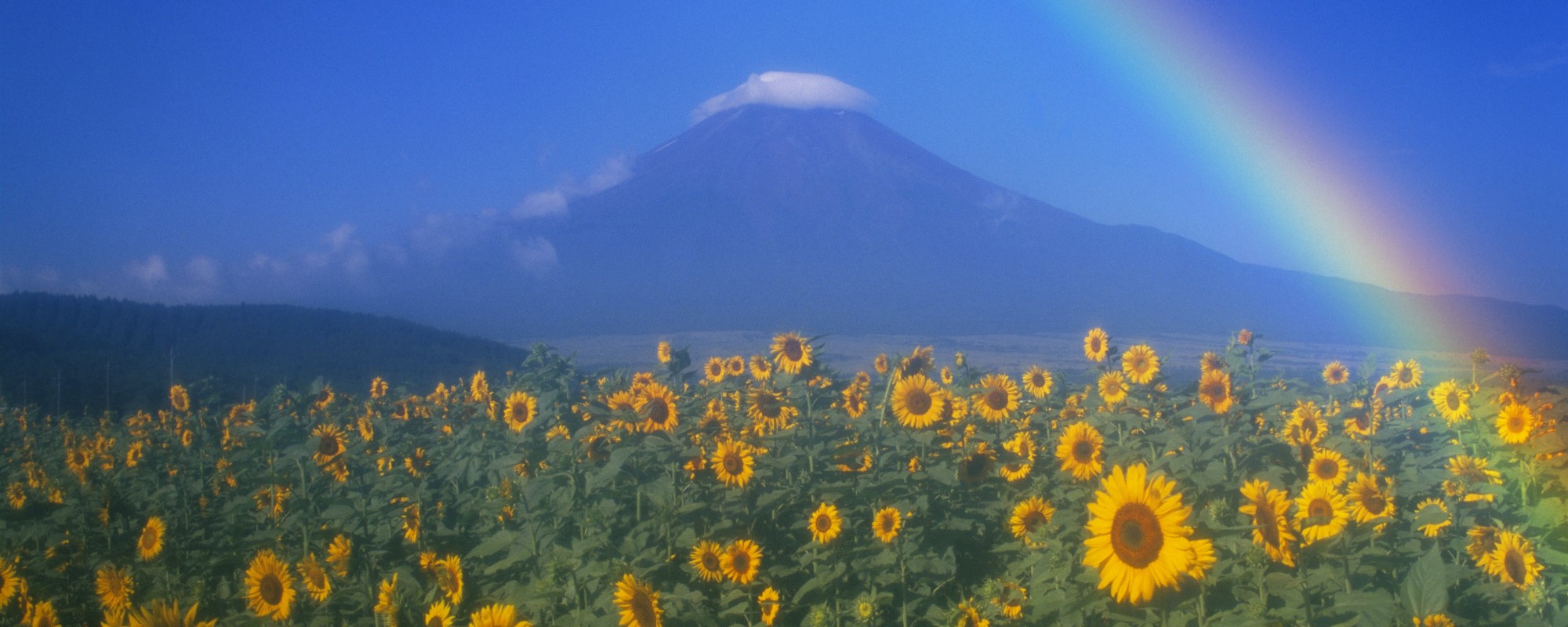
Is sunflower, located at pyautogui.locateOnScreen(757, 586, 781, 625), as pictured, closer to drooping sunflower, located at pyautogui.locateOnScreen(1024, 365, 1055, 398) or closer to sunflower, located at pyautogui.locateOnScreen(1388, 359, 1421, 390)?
drooping sunflower, located at pyautogui.locateOnScreen(1024, 365, 1055, 398)

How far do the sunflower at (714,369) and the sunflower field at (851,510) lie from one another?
0.38m

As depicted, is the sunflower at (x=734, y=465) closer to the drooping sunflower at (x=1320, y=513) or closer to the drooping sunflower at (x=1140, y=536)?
the drooping sunflower at (x=1140, y=536)

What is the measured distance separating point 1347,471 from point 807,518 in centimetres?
246

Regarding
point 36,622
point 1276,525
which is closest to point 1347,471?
point 1276,525

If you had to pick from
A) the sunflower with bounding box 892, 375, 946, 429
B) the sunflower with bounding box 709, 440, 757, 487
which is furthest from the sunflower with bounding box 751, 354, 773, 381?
the sunflower with bounding box 709, 440, 757, 487

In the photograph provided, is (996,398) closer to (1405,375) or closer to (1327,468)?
(1327,468)

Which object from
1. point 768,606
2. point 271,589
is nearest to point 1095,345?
point 768,606

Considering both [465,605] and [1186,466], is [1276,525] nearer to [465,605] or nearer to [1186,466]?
[1186,466]

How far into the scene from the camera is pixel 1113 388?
15.2 ft

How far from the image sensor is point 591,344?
45.9ft

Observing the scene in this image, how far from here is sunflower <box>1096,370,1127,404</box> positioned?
178 inches

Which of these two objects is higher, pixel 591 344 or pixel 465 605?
pixel 591 344

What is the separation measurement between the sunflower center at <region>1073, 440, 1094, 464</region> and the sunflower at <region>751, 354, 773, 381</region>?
7.02 feet

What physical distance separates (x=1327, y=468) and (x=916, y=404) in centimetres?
184
